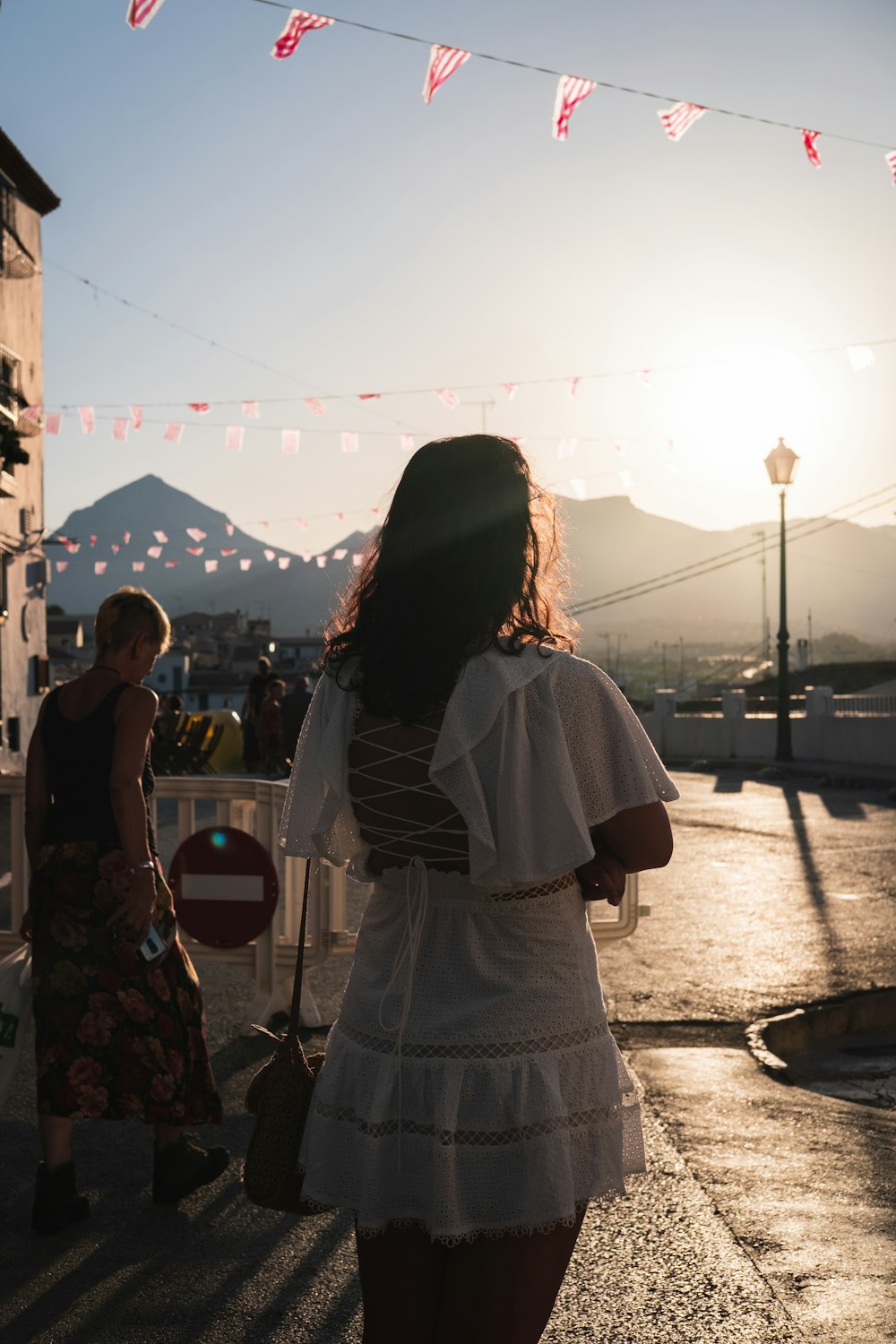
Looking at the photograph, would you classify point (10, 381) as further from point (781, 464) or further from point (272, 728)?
point (781, 464)

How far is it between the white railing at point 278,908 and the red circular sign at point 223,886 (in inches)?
3.8

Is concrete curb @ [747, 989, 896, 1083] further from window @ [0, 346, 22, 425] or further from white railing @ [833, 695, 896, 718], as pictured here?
white railing @ [833, 695, 896, 718]

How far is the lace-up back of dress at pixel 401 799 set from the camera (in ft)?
6.77

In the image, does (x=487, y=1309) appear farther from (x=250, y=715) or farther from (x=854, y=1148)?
(x=250, y=715)

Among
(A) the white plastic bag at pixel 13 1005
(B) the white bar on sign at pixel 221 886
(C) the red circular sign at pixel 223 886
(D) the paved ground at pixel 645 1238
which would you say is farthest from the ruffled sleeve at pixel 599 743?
(B) the white bar on sign at pixel 221 886

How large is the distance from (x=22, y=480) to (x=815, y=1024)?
904 inches

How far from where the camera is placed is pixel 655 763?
2.12 metres

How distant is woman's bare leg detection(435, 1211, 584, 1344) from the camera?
1.94 metres

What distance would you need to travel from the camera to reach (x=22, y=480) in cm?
2655

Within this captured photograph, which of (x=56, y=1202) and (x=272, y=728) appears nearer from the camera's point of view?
(x=56, y=1202)

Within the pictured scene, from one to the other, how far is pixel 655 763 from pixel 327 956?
13.6ft

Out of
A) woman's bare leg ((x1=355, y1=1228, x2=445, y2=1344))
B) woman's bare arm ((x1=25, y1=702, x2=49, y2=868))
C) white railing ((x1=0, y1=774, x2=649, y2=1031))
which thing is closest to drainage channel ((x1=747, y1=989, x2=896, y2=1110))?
white railing ((x1=0, y1=774, x2=649, y2=1031))

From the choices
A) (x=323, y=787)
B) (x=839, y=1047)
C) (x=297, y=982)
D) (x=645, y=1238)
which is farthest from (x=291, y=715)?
(x=323, y=787)

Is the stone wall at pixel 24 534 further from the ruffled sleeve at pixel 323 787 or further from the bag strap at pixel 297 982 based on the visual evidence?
the ruffled sleeve at pixel 323 787
